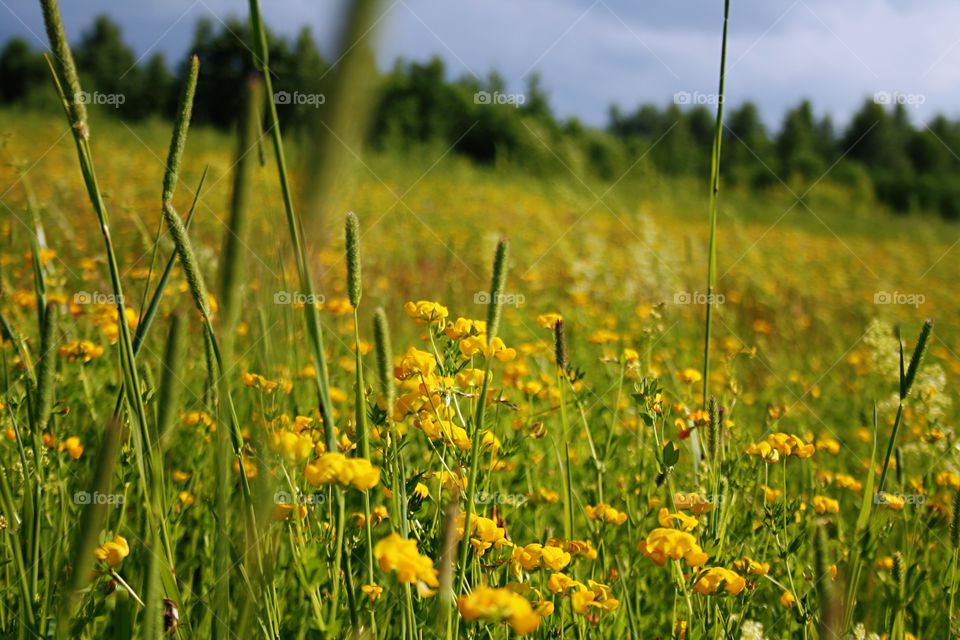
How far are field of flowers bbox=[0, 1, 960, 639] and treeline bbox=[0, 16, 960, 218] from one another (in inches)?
10.4

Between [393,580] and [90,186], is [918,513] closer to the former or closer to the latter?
[393,580]

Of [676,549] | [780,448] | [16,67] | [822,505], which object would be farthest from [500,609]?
[16,67]

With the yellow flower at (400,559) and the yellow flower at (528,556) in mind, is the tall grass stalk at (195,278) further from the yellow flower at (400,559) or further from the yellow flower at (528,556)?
the yellow flower at (528,556)

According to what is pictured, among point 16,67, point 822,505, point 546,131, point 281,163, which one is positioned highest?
point 16,67

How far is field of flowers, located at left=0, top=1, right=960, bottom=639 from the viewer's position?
631mm

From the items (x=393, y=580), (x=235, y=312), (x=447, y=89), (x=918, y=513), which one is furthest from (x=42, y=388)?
(x=447, y=89)

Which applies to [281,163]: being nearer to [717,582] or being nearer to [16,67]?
[717,582]

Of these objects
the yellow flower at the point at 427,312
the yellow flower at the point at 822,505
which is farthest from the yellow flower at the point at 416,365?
the yellow flower at the point at 822,505

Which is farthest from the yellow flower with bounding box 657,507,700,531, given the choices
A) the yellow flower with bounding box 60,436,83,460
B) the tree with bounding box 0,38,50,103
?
the tree with bounding box 0,38,50,103

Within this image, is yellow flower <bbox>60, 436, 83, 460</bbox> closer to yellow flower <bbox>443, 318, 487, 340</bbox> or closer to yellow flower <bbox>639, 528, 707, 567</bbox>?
yellow flower <bbox>443, 318, 487, 340</bbox>

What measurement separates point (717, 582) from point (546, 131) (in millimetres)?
17676

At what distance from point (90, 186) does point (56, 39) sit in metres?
0.15

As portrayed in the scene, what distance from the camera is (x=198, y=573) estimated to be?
1.65 meters

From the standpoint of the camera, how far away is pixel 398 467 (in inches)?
46.2
